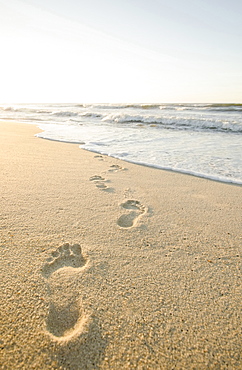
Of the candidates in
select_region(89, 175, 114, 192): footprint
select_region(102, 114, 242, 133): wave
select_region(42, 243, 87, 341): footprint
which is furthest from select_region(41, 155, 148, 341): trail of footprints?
select_region(102, 114, 242, 133): wave

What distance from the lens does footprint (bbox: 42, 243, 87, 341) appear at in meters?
0.96

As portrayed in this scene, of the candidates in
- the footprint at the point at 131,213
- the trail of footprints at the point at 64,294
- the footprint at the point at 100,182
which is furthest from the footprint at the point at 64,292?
the footprint at the point at 100,182

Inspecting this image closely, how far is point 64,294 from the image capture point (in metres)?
1.11

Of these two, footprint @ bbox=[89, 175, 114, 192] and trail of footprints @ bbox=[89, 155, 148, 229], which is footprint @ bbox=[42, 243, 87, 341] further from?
footprint @ bbox=[89, 175, 114, 192]

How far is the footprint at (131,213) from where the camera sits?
71.7 inches

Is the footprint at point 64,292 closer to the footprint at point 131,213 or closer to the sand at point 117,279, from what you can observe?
the sand at point 117,279

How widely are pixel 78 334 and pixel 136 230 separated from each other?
889 mm

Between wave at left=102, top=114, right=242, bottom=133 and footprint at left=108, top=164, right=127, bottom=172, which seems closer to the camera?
footprint at left=108, top=164, right=127, bottom=172

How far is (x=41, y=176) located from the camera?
270 centimetres

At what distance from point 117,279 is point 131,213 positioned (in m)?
0.82

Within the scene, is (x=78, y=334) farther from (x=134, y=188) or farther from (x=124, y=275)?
(x=134, y=188)

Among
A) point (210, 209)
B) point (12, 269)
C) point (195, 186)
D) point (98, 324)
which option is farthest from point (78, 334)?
point (195, 186)

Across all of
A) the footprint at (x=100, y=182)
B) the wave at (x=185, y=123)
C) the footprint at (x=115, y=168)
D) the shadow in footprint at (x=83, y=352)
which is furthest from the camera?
the wave at (x=185, y=123)

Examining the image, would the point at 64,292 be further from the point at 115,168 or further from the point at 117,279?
the point at 115,168
